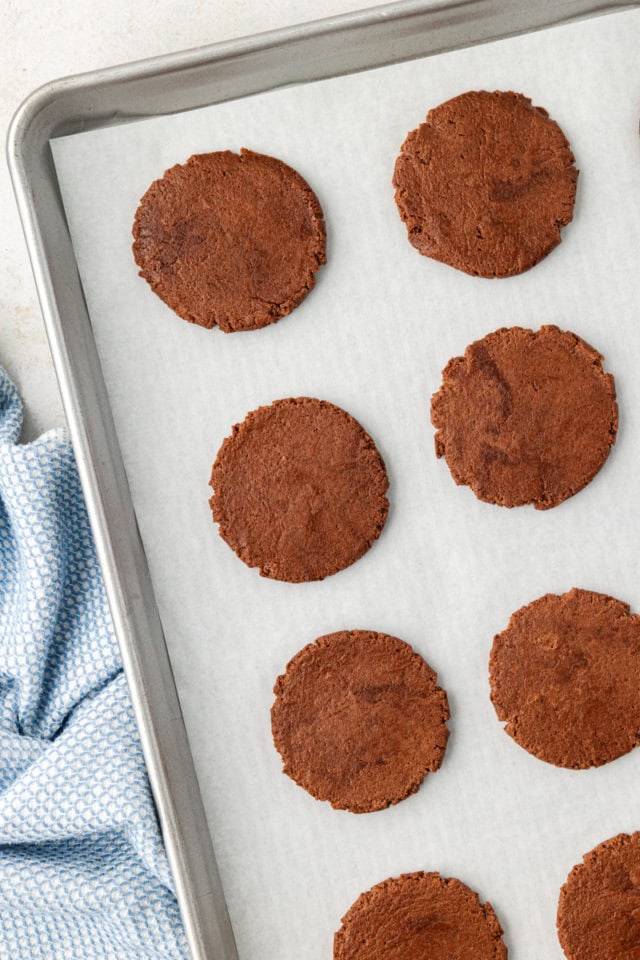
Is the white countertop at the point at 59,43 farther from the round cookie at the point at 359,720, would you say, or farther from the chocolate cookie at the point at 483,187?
the round cookie at the point at 359,720

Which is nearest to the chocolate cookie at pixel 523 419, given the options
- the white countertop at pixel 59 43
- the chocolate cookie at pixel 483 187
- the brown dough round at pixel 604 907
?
the chocolate cookie at pixel 483 187

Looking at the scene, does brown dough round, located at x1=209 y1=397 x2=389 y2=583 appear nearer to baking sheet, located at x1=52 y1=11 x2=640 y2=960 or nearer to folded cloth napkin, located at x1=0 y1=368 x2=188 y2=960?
baking sheet, located at x1=52 y1=11 x2=640 y2=960

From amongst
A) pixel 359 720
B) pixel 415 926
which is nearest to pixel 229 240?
pixel 359 720

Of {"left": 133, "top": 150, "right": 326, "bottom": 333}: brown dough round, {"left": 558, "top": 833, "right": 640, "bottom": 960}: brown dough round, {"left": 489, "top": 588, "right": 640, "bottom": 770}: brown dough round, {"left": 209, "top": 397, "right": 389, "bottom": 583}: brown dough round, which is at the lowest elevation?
{"left": 558, "top": 833, "right": 640, "bottom": 960}: brown dough round

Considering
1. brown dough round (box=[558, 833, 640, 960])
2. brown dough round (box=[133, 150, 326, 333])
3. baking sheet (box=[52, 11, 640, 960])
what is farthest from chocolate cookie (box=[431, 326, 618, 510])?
brown dough round (box=[558, 833, 640, 960])

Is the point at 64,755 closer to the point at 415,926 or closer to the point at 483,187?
the point at 415,926

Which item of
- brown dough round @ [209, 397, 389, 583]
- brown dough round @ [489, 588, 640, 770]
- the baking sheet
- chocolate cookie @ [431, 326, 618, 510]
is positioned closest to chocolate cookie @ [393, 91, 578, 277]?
the baking sheet

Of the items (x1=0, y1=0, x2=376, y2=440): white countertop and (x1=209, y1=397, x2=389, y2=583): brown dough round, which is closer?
(x1=209, y1=397, x2=389, y2=583): brown dough round

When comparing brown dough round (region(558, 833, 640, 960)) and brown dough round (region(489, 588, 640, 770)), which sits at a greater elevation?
brown dough round (region(489, 588, 640, 770))

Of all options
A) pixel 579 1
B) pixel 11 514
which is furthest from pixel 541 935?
pixel 579 1
